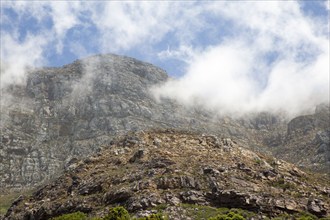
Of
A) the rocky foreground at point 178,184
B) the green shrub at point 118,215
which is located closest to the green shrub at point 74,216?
the rocky foreground at point 178,184

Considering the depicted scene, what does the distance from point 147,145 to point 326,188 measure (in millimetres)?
41868

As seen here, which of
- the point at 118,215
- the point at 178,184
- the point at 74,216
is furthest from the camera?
the point at 178,184

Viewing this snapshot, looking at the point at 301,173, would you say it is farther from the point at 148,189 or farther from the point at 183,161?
the point at 148,189

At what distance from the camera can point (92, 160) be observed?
114 metres

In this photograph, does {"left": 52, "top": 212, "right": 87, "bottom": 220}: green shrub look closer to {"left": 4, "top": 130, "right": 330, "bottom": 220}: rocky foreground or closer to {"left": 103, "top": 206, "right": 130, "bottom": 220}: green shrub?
{"left": 4, "top": 130, "right": 330, "bottom": 220}: rocky foreground

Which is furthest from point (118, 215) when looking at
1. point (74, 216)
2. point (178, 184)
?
point (178, 184)

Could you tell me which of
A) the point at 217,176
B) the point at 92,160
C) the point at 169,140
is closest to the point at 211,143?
the point at 169,140

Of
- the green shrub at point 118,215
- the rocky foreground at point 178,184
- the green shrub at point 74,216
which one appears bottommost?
the green shrub at point 118,215

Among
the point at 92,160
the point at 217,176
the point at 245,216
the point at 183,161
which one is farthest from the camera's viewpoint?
the point at 92,160

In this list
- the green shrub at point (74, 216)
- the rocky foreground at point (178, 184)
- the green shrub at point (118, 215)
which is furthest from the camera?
the rocky foreground at point (178, 184)

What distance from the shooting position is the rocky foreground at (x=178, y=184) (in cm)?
8606

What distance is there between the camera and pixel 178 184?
92062mm

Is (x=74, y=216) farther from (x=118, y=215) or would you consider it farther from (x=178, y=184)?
(x=178, y=184)

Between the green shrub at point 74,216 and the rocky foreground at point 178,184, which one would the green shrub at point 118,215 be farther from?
the green shrub at point 74,216
